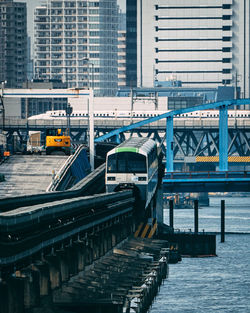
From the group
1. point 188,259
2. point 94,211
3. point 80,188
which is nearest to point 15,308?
point 94,211

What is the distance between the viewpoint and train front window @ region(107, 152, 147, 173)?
87688mm

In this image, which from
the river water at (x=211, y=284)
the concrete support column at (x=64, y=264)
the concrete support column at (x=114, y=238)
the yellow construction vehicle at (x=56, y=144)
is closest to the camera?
the concrete support column at (x=64, y=264)

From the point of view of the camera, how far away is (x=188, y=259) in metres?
119

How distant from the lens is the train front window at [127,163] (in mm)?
87688

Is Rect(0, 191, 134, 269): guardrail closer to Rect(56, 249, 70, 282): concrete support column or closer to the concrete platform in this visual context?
Rect(56, 249, 70, 282): concrete support column

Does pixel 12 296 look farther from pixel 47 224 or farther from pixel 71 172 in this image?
pixel 71 172

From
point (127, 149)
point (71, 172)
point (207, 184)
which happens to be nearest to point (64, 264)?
point (127, 149)

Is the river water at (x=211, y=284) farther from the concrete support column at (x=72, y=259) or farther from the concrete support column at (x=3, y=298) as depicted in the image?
the concrete support column at (x=3, y=298)

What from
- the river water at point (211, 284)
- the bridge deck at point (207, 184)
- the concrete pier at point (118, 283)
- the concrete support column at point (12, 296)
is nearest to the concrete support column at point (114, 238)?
the concrete pier at point (118, 283)

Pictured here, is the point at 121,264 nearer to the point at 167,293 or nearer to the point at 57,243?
the point at 57,243

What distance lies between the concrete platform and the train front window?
699 cm

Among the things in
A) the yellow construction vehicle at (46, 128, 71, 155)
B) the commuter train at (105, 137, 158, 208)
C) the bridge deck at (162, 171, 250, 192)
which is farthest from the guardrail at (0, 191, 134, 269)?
the bridge deck at (162, 171, 250, 192)

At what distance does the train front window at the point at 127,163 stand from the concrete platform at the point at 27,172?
6994 mm

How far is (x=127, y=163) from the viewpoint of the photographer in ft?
288
